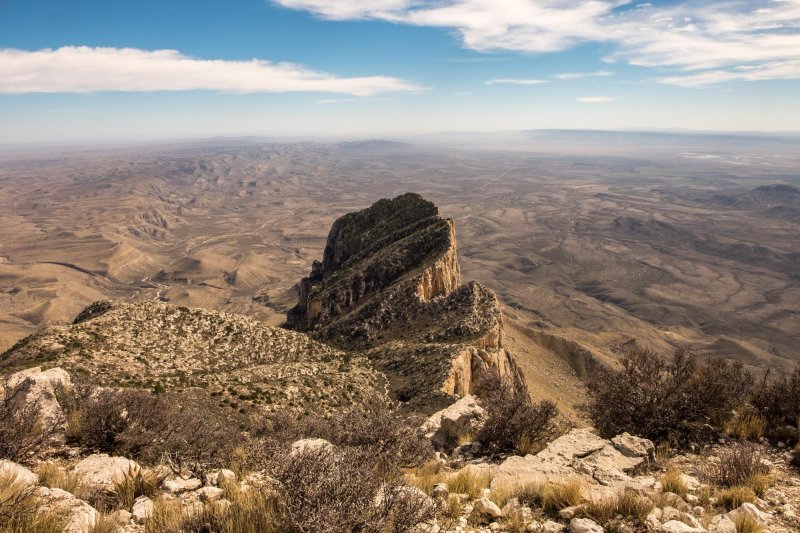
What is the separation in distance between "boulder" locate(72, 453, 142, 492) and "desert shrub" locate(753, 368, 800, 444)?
572 inches

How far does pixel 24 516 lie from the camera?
5.45m

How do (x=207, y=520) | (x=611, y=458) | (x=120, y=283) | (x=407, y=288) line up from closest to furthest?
1. (x=207, y=520)
2. (x=611, y=458)
3. (x=407, y=288)
4. (x=120, y=283)

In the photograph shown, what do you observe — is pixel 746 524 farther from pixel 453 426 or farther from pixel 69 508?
pixel 69 508

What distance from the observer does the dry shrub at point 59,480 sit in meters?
7.35

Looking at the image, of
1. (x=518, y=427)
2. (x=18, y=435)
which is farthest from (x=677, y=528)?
(x=18, y=435)

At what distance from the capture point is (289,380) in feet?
85.7

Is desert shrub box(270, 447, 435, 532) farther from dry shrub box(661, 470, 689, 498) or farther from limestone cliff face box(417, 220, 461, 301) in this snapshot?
limestone cliff face box(417, 220, 461, 301)

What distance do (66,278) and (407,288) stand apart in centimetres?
13509

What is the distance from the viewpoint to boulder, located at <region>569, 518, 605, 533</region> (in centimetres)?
621

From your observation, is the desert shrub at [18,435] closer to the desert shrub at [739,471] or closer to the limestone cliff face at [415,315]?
the desert shrub at [739,471]

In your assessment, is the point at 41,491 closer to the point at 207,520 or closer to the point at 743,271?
the point at 207,520

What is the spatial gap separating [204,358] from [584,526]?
1109 inches

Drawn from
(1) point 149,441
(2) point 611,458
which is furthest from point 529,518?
(1) point 149,441

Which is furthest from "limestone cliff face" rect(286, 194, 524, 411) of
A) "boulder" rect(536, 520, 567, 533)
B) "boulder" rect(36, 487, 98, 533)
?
"boulder" rect(36, 487, 98, 533)
